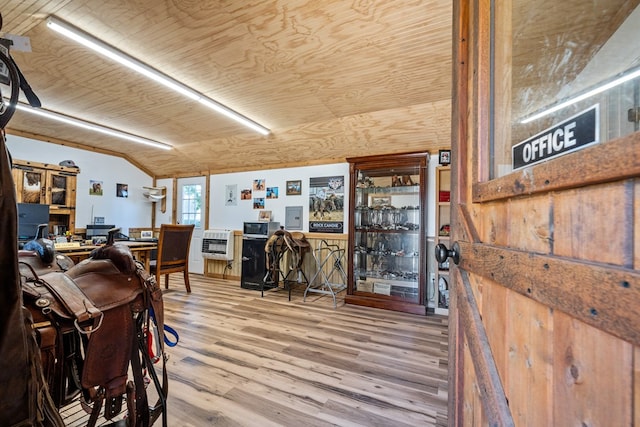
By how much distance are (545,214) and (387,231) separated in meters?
3.66

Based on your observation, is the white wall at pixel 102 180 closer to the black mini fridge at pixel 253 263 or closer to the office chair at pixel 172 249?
the office chair at pixel 172 249

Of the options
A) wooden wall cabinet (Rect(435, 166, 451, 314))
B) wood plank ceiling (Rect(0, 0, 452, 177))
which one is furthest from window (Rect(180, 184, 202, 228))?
wooden wall cabinet (Rect(435, 166, 451, 314))

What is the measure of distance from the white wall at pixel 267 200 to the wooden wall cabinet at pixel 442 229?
152 cm

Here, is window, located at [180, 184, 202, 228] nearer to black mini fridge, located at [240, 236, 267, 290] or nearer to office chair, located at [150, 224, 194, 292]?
office chair, located at [150, 224, 194, 292]

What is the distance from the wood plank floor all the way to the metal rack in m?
0.83

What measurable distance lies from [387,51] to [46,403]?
2.86 meters

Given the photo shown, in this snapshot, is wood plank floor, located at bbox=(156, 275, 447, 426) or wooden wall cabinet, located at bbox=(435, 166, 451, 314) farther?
wooden wall cabinet, located at bbox=(435, 166, 451, 314)

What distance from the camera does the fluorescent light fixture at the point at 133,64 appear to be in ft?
7.34

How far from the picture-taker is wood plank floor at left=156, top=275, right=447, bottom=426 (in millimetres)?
1762

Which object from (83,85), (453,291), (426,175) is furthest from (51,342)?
(426,175)

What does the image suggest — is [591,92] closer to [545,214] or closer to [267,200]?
[545,214]

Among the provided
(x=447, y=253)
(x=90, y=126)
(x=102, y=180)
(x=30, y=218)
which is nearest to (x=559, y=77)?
(x=447, y=253)

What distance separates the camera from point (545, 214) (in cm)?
59

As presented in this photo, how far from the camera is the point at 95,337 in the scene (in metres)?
1.10
